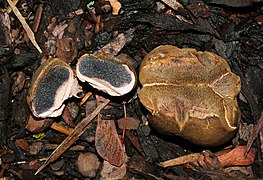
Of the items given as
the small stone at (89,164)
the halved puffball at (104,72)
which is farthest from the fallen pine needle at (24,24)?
the small stone at (89,164)

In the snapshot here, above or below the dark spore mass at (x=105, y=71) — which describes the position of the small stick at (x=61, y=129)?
below

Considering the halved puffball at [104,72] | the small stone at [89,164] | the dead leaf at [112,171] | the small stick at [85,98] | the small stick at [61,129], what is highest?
the halved puffball at [104,72]

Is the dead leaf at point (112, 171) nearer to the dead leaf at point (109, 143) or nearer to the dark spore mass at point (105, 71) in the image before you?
the dead leaf at point (109, 143)

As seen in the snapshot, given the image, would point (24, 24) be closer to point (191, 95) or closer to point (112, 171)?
point (112, 171)

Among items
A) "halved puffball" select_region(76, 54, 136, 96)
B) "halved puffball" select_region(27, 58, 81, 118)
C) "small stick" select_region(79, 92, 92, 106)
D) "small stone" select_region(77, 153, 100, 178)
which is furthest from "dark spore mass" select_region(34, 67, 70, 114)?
"small stone" select_region(77, 153, 100, 178)

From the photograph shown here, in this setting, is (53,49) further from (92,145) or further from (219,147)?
→ (219,147)

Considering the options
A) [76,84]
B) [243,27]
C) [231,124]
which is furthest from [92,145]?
[243,27]

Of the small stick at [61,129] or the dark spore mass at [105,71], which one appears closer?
the dark spore mass at [105,71]

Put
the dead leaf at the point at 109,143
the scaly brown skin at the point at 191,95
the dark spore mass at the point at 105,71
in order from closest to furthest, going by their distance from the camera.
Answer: the scaly brown skin at the point at 191,95, the dark spore mass at the point at 105,71, the dead leaf at the point at 109,143
